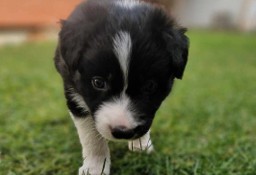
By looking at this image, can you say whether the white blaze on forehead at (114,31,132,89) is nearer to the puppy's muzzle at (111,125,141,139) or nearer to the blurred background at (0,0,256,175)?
A: the puppy's muzzle at (111,125,141,139)

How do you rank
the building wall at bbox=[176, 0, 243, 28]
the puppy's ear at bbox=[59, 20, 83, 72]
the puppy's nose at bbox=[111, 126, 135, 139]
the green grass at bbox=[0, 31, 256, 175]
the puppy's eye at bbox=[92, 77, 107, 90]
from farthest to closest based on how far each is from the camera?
the building wall at bbox=[176, 0, 243, 28], the green grass at bbox=[0, 31, 256, 175], the puppy's ear at bbox=[59, 20, 83, 72], the puppy's eye at bbox=[92, 77, 107, 90], the puppy's nose at bbox=[111, 126, 135, 139]

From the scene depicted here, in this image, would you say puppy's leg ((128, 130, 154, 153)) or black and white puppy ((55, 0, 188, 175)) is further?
puppy's leg ((128, 130, 154, 153))

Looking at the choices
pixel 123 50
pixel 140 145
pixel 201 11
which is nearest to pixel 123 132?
pixel 123 50

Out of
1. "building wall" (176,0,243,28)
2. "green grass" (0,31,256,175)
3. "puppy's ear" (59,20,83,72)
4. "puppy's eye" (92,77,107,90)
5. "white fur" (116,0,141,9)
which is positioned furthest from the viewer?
"building wall" (176,0,243,28)

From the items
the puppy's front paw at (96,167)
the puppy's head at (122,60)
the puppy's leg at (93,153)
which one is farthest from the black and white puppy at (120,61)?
the puppy's front paw at (96,167)

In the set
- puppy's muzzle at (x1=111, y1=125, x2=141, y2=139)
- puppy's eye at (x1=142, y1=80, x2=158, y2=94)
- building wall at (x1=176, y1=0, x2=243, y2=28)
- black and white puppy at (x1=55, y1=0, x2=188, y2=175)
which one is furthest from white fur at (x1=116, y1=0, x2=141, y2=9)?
building wall at (x1=176, y1=0, x2=243, y2=28)

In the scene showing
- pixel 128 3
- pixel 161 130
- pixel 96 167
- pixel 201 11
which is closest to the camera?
pixel 128 3

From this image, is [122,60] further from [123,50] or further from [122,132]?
[122,132]
